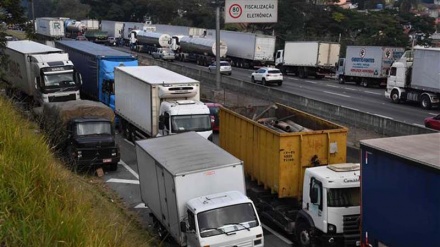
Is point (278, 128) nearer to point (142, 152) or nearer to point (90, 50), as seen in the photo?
point (142, 152)

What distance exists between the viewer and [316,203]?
11750 millimetres

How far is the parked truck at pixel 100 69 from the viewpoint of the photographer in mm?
28312

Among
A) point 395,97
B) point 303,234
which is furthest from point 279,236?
point 395,97

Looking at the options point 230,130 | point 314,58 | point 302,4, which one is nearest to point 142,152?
point 230,130

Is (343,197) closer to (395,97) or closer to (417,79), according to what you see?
(417,79)

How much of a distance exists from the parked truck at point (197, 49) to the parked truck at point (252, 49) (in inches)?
57.7

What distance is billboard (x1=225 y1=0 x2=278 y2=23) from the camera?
40.1 metres

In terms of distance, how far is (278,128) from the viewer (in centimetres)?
1612

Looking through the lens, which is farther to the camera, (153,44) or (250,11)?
(153,44)

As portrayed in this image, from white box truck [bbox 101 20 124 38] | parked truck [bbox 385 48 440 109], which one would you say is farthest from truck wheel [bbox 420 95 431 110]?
white box truck [bbox 101 20 124 38]

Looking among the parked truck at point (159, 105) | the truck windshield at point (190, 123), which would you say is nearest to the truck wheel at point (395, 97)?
the parked truck at point (159, 105)

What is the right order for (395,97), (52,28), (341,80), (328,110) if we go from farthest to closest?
(52,28) → (341,80) → (395,97) → (328,110)

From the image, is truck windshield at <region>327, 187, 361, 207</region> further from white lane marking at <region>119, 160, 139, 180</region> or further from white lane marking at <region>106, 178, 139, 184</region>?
white lane marking at <region>119, 160, 139, 180</region>

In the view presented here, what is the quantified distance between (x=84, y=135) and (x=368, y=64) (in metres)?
32.1
